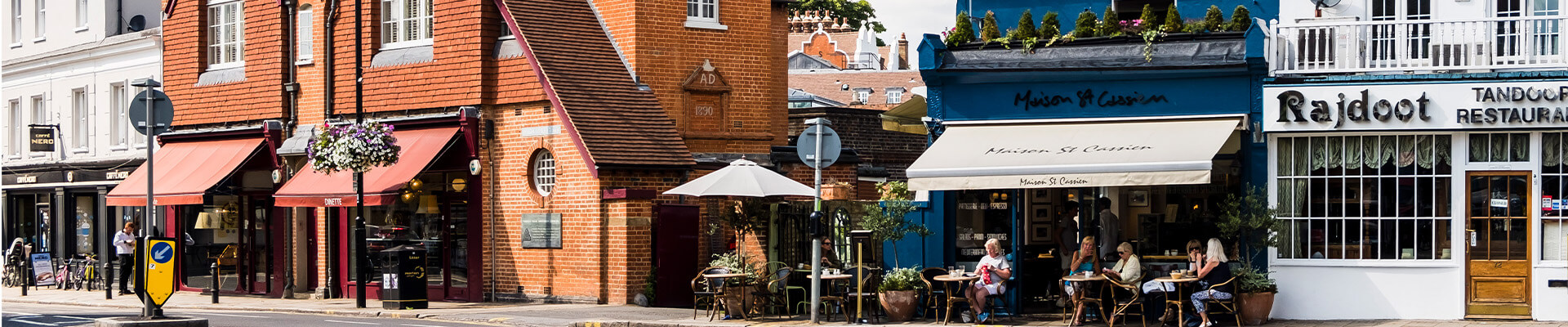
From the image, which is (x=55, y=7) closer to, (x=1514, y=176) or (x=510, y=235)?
(x=510, y=235)

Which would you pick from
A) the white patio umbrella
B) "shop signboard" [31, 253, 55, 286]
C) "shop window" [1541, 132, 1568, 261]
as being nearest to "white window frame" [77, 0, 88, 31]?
"shop signboard" [31, 253, 55, 286]

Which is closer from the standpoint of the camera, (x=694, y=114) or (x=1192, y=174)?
(x=1192, y=174)

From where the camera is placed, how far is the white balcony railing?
1875 cm

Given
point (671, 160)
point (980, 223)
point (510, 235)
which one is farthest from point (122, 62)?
point (980, 223)

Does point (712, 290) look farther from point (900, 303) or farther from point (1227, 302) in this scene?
point (1227, 302)

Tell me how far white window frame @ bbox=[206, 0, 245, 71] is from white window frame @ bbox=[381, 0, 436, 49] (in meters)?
3.76

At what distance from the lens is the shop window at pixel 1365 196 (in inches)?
756

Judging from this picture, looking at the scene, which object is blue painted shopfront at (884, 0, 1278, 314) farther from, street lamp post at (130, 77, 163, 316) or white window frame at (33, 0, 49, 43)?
Answer: white window frame at (33, 0, 49, 43)

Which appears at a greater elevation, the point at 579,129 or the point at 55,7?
Answer: the point at 55,7

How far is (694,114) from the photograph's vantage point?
27828mm

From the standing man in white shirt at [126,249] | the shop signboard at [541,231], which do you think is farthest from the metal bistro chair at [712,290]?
the standing man in white shirt at [126,249]

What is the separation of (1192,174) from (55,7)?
88.2 ft

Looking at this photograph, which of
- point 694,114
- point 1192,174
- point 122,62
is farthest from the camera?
point 122,62

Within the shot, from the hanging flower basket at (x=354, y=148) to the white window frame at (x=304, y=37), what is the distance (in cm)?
332
